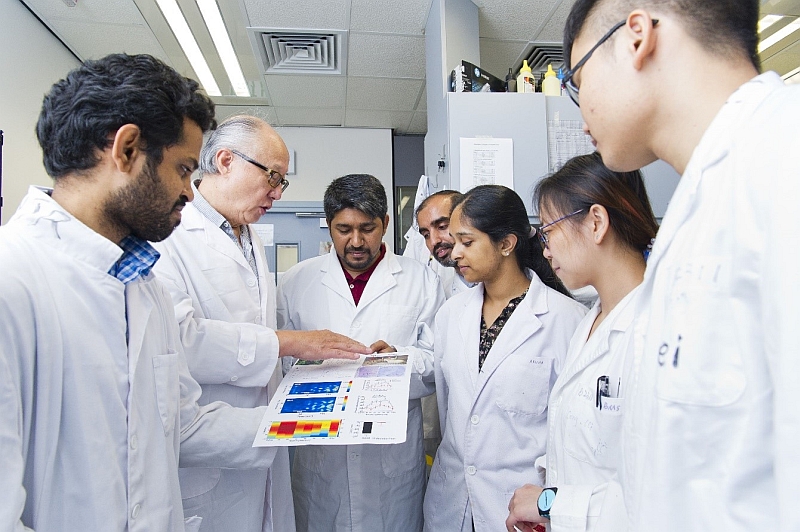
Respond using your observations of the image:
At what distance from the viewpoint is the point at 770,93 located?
451mm

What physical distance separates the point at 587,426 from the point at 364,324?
1061mm

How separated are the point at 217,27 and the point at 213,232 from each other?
2119 mm

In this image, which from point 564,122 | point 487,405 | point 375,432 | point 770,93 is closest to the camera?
point 770,93

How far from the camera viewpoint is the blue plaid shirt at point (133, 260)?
91 centimetres

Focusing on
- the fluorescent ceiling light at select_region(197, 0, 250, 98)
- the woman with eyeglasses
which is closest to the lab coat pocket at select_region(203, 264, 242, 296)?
the woman with eyeglasses

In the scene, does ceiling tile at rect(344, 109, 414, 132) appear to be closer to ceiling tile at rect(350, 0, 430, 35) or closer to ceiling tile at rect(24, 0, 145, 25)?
ceiling tile at rect(350, 0, 430, 35)

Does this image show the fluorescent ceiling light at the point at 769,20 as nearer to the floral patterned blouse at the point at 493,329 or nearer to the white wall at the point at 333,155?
the floral patterned blouse at the point at 493,329

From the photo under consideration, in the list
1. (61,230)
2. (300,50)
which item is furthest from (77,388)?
(300,50)

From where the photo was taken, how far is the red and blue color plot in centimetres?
109

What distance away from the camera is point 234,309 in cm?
146

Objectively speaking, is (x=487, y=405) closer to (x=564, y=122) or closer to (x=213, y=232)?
(x=213, y=232)

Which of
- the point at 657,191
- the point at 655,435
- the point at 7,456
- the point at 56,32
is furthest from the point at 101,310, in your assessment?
the point at 56,32

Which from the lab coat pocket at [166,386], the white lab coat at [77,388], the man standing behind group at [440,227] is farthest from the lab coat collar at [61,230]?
the man standing behind group at [440,227]

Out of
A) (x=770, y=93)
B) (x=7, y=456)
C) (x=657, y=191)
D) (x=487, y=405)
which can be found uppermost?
(x=657, y=191)
